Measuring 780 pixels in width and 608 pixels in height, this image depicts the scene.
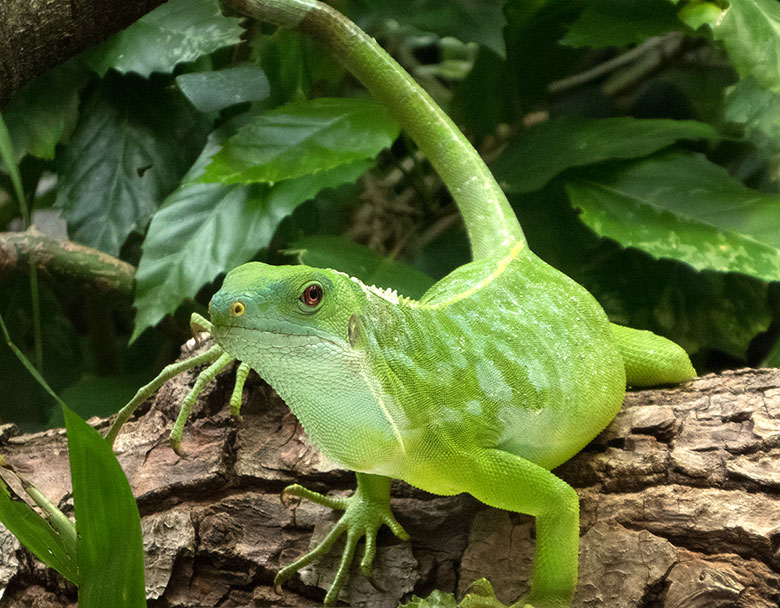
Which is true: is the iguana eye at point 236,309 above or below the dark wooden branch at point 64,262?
above

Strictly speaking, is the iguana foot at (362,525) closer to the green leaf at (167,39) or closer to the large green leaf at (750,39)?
the green leaf at (167,39)

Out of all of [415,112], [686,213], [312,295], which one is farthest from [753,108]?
[312,295]

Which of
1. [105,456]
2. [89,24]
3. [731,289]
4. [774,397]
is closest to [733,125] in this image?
[731,289]

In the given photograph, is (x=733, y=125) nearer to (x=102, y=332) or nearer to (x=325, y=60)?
(x=325, y=60)

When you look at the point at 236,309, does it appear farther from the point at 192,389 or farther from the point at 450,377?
the point at 192,389

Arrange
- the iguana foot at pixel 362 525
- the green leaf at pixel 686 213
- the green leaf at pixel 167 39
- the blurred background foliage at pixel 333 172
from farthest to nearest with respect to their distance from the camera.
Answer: the green leaf at pixel 167 39 < the blurred background foliage at pixel 333 172 < the green leaf at pixel 686 213 < the iguana foot at pixel 362 525

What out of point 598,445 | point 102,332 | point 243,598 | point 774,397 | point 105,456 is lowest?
point 102,332

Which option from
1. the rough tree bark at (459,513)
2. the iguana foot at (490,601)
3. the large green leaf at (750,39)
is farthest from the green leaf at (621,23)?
the iguana foot at (490,601)
